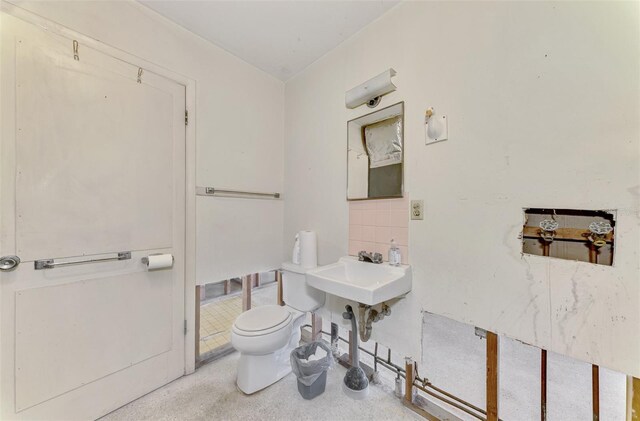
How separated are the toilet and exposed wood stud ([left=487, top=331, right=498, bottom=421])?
1077mm

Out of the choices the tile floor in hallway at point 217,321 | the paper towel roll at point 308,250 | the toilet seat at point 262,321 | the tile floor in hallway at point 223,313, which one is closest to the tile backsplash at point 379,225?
the paper towel roll at point 308,250

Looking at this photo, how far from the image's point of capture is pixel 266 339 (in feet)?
5.03

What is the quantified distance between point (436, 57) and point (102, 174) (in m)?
2.01

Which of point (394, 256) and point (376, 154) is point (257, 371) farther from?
point (376, 154)

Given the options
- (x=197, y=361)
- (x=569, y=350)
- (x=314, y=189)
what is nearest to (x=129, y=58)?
(x=314, y=189)

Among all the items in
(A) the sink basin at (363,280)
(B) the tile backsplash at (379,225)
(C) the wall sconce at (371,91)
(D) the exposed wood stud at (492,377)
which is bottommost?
(D) the exposed wood stud at (492,377)

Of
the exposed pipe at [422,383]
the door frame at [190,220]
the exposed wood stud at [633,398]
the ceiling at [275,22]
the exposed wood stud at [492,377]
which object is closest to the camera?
the exposed wood stud at [633,398]

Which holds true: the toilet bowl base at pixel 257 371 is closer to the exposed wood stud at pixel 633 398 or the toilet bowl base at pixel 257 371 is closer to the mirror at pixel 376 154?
the mirror at pixel 376 154

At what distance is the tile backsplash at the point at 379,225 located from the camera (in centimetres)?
148

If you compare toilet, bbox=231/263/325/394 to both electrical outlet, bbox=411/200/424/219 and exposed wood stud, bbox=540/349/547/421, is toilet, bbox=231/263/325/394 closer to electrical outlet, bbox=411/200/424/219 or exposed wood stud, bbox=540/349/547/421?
electrical outlet, bbox=411/200/424/219

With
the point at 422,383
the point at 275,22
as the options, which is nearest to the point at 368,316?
the point at 422,383

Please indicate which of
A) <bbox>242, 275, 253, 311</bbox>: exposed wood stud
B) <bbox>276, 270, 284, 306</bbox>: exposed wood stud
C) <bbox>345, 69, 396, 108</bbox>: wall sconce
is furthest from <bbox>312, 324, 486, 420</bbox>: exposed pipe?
<bbox>345, 69, 396, 108</bbox>: wall sconce

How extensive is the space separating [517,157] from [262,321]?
67.2 inches

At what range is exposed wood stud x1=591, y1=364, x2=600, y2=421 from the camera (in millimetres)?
949
